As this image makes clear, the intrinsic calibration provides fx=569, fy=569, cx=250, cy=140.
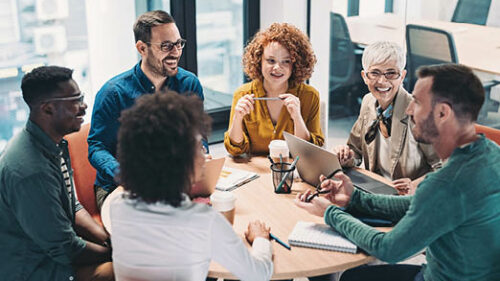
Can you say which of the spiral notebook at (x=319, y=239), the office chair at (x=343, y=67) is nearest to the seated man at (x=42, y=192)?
the spiral notebook at (x=319, y=239)

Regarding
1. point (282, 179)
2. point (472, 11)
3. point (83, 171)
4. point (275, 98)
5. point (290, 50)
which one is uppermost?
point (472, 11)

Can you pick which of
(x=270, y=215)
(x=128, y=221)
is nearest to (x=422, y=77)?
(x=270, y=215)

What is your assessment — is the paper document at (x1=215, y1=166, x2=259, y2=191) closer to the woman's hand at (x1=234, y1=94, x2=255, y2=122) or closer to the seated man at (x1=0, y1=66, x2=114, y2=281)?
the woman's hand at (x1=234, y1=94, x2=255, y2=122)

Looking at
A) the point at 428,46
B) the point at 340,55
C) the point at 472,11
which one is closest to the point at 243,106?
the point at 428,46

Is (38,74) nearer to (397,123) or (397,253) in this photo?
(397,253)

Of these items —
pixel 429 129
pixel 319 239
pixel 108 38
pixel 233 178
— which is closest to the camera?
pixel 429 129

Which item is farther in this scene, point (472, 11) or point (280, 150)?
point (472, 11)

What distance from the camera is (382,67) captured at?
2.59 meters

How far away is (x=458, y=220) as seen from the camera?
1.57 m

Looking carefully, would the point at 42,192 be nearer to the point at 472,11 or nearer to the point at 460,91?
the point at 460,91

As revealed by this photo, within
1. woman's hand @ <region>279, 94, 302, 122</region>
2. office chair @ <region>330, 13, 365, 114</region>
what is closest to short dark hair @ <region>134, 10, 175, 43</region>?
woman's hand @ <region>279, 94, 302, 122</region>

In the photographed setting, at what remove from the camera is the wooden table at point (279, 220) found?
171 cm

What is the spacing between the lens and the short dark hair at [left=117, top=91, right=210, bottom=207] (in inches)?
55.8

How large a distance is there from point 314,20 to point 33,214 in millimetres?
3137
